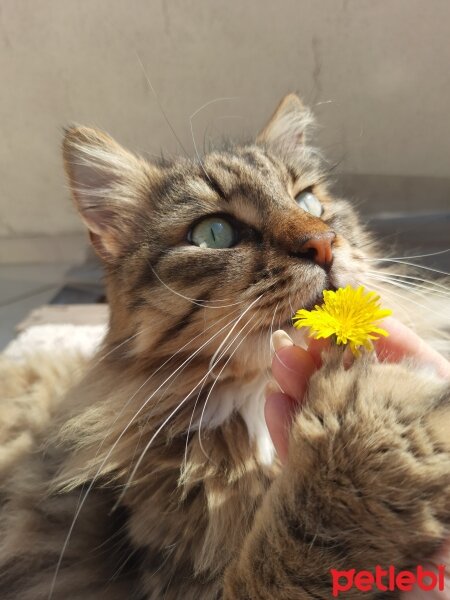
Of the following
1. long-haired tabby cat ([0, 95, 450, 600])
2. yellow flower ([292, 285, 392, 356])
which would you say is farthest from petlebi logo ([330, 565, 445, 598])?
yellow flower ([292, 285, 392, 356])

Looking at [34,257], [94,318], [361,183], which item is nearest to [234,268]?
[94,318]

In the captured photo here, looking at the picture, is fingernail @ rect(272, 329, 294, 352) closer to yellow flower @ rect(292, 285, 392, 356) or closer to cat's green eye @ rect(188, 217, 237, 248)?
yellow flower @ rect(292, 285, 392, 356)

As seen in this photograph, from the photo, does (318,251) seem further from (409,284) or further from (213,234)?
(409,284)

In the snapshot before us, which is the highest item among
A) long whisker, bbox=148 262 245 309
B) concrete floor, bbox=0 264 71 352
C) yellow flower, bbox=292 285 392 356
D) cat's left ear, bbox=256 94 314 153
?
cat's left ear, bbox=256 94 314 153

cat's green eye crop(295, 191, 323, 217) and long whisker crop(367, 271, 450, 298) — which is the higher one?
cat's green eye crop(295, 191, 323, 217)

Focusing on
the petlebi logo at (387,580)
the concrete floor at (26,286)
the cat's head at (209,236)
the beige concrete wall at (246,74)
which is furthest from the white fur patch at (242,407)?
the concrete floor at (26,286)

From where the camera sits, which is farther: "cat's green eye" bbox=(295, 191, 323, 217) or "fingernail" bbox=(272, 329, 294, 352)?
"cat's green eye" bbox=(295, 191, 323, 217)

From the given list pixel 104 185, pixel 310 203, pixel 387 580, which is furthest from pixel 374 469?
pixel 104 185
